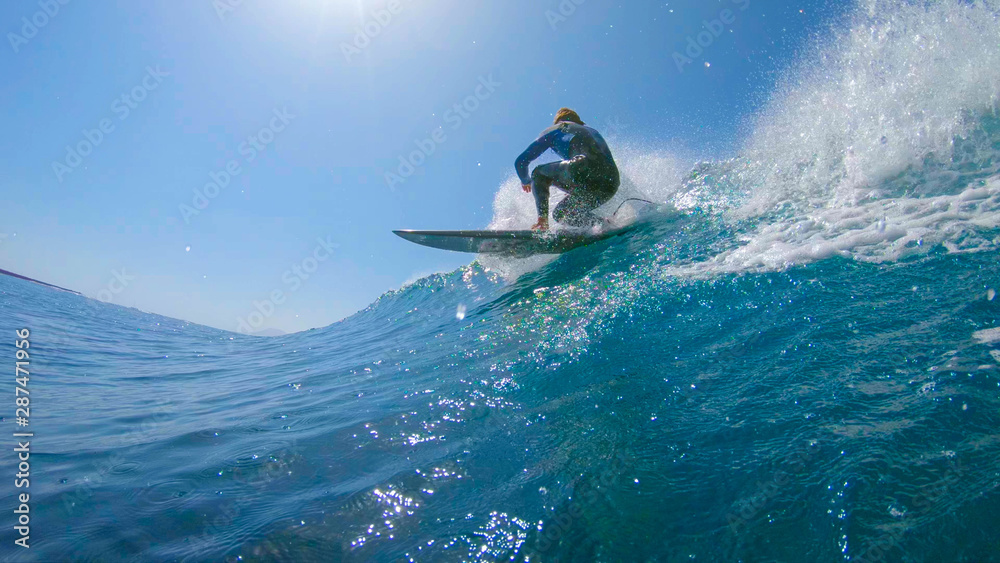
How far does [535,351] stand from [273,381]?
3.61 meters

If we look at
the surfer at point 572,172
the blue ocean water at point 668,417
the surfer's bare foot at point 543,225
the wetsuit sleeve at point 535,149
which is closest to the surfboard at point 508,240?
the surfer's bare foot at point 543,225

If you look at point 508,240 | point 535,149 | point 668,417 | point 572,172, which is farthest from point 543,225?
point 668,417

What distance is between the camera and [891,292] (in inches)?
120

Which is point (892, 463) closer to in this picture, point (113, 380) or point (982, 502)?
point (982, 502)

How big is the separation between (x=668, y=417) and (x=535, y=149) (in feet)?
19.4

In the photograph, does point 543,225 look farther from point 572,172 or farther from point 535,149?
point 535,149

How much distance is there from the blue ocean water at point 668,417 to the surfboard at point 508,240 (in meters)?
1.87

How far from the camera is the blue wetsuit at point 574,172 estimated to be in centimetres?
700

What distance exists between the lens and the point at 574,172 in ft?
22.7

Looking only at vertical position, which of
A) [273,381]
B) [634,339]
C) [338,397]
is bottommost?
[634,339]

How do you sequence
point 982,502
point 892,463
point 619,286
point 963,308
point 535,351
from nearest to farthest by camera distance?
point 982,502 → point 892,463 → point 963,308 → point 535,351 → point 619,286

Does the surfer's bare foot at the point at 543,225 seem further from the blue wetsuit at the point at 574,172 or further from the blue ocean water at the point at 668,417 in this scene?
the blue ocean water at the point at 668,417

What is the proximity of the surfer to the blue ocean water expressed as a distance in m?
2.09

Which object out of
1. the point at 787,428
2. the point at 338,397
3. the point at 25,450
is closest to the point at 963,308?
the point at 787,428
